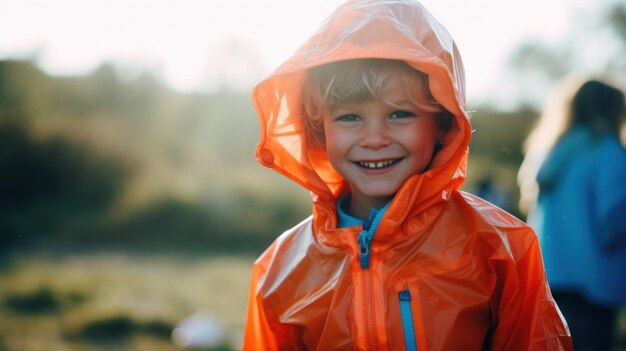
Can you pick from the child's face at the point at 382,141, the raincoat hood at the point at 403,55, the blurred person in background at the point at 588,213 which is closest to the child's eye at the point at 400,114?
the child's face at the point at 382,141

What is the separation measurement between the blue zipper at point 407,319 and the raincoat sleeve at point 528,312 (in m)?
0.26

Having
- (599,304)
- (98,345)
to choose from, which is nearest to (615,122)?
(599,304)

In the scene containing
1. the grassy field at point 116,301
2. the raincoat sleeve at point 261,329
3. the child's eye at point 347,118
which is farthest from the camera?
the grassy field at point 116,301

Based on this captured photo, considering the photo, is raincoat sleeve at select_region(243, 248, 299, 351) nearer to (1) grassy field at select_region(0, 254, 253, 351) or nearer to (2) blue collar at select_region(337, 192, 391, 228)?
(2) blue collar at select_region(337, 192, 391, 228)

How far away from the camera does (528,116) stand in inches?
512

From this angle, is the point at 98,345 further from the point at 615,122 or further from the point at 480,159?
the point at 480,159

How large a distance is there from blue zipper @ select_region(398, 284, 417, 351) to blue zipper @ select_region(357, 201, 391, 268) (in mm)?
143

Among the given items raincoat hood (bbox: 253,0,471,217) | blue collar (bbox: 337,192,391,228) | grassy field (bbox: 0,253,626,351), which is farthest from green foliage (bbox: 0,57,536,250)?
raincoat hood (bbox: 253,0,471,217)

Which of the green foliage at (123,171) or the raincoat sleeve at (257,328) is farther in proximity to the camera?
the green foliage at (123,171)

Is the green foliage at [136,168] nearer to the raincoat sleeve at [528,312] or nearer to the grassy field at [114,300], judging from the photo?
the grassy field at [114,300]

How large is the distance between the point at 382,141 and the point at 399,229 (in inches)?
11.1

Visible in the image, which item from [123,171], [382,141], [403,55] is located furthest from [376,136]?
[123,171]

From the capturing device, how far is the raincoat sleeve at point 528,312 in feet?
5.97

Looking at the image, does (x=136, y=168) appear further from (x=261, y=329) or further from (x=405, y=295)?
(x=405, y=295)
